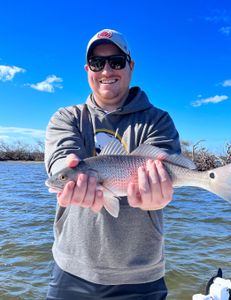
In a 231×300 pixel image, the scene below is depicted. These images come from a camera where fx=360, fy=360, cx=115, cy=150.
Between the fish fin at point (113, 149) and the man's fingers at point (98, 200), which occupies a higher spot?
the fish fin at point (113, 149)

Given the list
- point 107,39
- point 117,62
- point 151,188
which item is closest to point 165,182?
point 151,188

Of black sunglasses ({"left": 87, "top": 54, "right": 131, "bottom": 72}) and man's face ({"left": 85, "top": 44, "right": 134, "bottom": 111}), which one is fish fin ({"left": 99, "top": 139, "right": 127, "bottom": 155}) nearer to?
man's face ({"left": 85, "top": 44, "right": 134, "bottom": 111})

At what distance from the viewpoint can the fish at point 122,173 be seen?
2.90m

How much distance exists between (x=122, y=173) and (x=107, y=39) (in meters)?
1.36

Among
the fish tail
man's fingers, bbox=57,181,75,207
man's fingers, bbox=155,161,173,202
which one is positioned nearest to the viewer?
man's fingers, bbox=57,181,75,207

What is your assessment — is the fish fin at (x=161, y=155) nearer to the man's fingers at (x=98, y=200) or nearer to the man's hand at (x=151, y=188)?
the man's hand at (x=151, y=188)

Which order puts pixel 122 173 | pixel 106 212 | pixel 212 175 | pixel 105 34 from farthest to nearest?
pixel 105 34 → pixel 106 212 → pixel 212 175 → pixel 122 173

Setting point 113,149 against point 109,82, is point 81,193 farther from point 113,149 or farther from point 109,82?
point 109,82

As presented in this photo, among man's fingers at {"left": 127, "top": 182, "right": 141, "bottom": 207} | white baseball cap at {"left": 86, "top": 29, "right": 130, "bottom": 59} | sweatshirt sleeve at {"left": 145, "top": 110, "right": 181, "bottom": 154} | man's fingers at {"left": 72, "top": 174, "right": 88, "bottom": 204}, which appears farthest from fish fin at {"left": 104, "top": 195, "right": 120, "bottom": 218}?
white baseball cap at {"left": 86, "top": 29, "right": 130, "bottom": 59}

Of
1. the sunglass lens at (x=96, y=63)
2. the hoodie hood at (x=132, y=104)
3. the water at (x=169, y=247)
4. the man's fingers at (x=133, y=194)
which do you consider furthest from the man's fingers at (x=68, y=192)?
the water at (x=169, y=247)

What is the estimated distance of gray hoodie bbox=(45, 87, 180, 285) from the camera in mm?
3182

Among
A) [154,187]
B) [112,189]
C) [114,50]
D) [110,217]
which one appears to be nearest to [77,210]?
[110,217]

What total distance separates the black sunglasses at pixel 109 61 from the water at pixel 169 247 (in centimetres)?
465

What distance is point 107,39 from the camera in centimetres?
346
